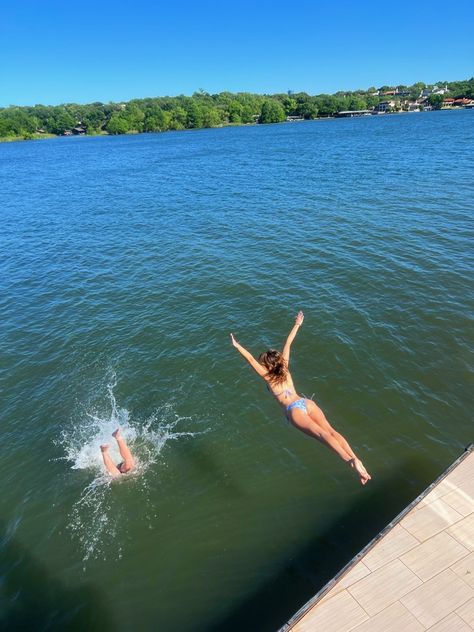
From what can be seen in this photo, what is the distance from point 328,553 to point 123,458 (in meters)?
6.72

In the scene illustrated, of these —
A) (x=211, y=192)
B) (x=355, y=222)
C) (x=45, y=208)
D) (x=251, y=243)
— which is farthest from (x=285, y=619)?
(x=45, y=208)

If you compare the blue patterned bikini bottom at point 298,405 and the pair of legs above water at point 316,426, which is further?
the blue patterned bikini bottom at point 298,405

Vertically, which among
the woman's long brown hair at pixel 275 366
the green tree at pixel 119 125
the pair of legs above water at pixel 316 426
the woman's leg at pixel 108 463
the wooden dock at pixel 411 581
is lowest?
the woman's leg at pixel 108 463

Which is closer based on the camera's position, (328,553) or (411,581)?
(411,581)

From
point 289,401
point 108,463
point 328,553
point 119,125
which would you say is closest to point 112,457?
point 108,463

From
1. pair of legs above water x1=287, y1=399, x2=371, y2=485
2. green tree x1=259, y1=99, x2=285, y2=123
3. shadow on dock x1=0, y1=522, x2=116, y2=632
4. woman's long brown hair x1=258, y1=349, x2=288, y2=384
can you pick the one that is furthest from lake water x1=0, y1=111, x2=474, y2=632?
green tree x1=259, y1=99, x2=285, y2=123

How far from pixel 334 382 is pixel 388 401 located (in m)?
2.16

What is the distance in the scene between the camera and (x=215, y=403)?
48.8ft

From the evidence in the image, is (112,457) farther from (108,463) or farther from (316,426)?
(316,426)

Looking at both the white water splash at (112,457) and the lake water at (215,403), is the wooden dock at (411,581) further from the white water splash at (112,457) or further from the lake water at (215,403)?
the white water splash at (112,457)

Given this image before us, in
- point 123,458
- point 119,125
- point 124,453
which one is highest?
point 119,125

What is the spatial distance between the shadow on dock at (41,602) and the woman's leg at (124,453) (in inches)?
130

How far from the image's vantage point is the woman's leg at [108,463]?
464 inches

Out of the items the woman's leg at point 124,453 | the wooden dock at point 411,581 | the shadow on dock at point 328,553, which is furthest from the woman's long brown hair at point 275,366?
the woman's leg at point 124,453
